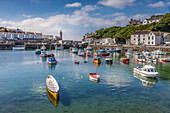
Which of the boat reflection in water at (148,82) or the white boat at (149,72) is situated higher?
the white boat at (149,72)

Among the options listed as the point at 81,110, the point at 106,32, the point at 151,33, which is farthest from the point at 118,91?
the point at 106,32

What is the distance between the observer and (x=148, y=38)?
3772 inches

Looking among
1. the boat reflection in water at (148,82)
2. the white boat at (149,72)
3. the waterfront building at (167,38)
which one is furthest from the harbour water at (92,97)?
the waterfront building at (167,38)

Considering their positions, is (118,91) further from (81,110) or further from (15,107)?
(15,107)

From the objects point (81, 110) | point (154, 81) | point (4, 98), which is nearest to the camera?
point (81, 110)

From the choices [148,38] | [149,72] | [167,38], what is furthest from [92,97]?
[167,38]

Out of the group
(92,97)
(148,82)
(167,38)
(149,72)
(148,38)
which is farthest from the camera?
(148,38)

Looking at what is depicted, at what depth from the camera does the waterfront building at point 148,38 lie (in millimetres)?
91875

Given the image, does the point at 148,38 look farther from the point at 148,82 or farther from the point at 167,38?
the point at 148,82

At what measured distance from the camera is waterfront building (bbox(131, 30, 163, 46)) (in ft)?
301

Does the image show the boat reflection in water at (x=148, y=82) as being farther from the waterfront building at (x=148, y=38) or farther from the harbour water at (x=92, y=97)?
the waterfront building at (x=148, y=38)

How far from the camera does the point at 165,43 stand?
9156cm

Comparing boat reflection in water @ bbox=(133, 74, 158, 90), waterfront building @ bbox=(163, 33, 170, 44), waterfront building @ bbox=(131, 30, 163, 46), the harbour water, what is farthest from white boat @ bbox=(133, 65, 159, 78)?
waterfront building @ bbox=(163, 33, 170, 44)

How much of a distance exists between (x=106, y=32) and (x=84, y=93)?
527 ft
